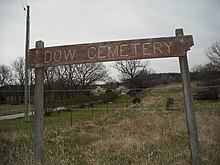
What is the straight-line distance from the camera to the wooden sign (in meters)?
3.61

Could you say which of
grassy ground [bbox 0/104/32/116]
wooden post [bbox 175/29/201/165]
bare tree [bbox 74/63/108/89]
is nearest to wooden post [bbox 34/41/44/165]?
wooden post [bbox 175/29/201/165]

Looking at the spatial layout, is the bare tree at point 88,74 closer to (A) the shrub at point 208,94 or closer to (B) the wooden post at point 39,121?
(A) the shrub at point 208,94

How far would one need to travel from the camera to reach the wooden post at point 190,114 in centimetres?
346

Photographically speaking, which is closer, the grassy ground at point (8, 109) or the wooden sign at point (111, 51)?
the wooden sign at point (111, 51)

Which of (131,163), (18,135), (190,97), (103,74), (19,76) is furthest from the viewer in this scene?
(19,76)

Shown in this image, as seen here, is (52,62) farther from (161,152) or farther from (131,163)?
(161,152)

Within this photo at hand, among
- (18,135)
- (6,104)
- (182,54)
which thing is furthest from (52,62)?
(6,104)

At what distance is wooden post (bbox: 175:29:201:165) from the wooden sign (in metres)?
0.17

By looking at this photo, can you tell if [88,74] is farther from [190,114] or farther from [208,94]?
[190,114]

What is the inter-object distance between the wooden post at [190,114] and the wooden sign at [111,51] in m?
0.17

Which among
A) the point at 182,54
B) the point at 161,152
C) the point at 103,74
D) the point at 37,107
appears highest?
the point at 103,74

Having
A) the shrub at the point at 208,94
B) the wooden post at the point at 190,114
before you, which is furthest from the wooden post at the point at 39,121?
the shrub at the point at 208,94

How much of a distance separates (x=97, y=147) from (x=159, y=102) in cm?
1387

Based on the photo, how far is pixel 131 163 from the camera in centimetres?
442
